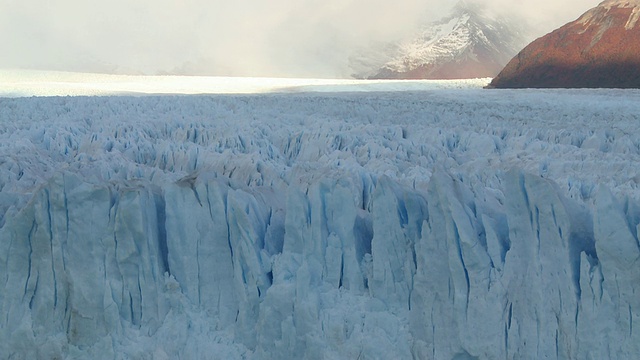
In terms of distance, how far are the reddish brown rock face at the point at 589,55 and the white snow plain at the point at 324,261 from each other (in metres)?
8.74

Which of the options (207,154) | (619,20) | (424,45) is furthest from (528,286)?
(424,45)

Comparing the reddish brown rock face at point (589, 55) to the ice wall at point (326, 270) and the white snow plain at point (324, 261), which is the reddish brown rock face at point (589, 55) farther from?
the ice wall at point (326, 270)

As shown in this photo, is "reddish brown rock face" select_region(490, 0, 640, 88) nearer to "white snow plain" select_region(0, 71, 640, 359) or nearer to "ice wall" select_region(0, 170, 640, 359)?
"white snow plain" select_region(0, 71, 640, 359)

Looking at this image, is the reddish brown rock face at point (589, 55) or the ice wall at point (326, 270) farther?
the reddish brown rock face at point (589, 55)

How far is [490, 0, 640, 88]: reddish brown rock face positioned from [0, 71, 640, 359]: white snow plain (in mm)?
8741

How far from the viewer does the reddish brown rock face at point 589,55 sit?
41.4 ft

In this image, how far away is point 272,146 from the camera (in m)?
6.08

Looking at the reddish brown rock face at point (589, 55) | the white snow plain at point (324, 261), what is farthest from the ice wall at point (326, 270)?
the reddish brown rock face at point (589, 55)

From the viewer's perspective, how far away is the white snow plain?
3.30 meters

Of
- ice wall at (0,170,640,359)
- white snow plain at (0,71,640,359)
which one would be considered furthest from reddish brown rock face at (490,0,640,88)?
ice wall at (0,170,640,359)

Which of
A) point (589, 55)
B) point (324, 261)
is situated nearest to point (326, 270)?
point (324, 261)

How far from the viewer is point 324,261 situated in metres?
3.82

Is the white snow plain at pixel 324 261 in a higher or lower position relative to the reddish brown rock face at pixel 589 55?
lower

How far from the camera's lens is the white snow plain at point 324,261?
330 centimetres
